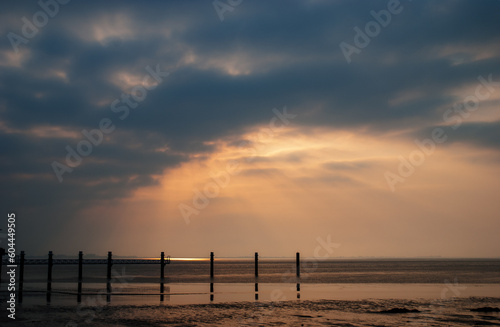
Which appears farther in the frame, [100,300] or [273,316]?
[100,300]

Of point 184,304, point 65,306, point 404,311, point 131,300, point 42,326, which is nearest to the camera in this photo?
point 42,326

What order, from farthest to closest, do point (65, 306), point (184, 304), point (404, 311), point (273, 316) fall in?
point (184, 304)
point (65, 306)
point (404, 311)
point (273, 316)

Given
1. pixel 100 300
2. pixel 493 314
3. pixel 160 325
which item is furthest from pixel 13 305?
pixel 493 314

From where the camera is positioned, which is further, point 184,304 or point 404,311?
point 184,304

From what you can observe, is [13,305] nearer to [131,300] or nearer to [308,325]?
[131,300]

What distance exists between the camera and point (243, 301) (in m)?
32.7

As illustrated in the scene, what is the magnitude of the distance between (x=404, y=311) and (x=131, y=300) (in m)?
19.2

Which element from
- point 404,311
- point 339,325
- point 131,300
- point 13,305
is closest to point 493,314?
point 404,311

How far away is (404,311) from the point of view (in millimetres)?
26922

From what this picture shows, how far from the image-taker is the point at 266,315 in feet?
83.8

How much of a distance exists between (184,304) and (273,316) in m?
8.34

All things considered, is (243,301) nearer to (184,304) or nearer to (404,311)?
(184,304)

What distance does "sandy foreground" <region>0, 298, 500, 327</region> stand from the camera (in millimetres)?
22750

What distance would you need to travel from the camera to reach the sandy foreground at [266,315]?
22.8 metres
